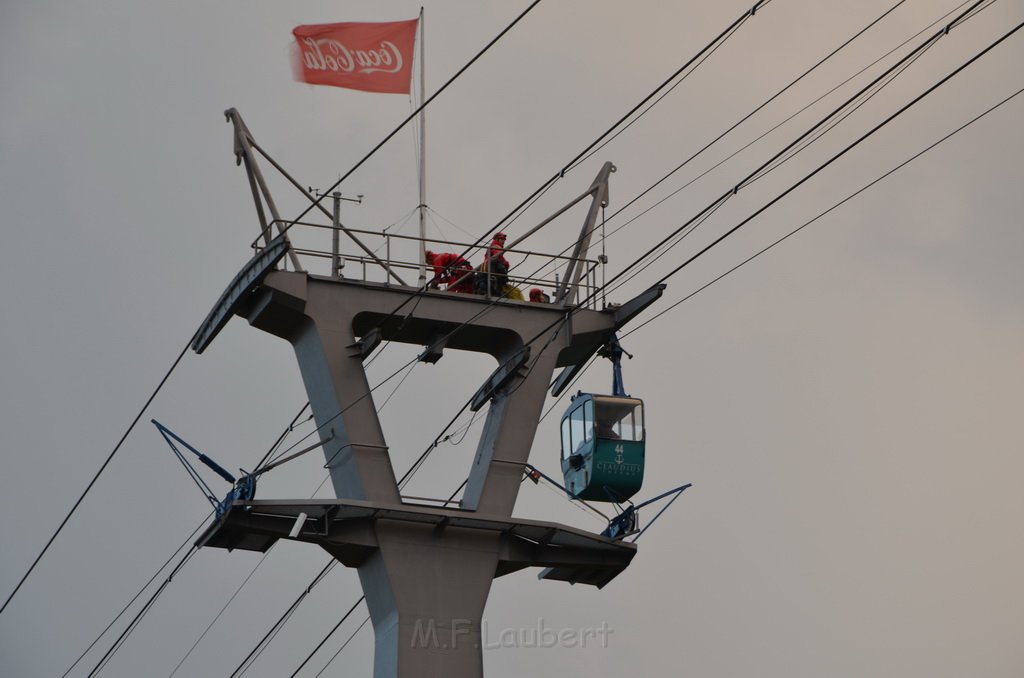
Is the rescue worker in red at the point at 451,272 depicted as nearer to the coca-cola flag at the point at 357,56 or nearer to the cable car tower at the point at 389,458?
the cable car tower at the point at 389,458

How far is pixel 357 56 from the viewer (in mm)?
34281

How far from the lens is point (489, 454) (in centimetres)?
3369

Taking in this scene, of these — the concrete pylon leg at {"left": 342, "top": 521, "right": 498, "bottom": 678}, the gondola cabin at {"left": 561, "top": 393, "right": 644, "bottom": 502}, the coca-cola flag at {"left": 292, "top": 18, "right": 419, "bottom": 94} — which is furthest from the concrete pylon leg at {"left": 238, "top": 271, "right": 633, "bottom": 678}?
the coca-cola flag at {"left": 292, "top": 18, "right": 419, "bottom": 94}

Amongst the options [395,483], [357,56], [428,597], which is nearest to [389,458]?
[395,483]

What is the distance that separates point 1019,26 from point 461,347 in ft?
57.4

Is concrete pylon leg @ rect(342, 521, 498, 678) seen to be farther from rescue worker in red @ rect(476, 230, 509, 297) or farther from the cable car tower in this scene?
rescue worker in red @ rect(476, 230, 509, 297)

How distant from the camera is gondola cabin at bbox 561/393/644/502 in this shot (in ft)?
105

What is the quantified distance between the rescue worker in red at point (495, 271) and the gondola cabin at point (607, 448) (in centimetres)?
336

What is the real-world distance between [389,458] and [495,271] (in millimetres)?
4492

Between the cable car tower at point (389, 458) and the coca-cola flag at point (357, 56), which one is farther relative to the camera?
the coca-cola flag at point (357, 56)

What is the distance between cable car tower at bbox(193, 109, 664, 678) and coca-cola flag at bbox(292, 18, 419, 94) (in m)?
1.99

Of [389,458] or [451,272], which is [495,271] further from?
[389,458]

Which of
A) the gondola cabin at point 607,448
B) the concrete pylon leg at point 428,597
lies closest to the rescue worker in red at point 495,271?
the gondola cabin at point 607,448

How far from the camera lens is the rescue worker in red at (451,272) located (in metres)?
34.3
